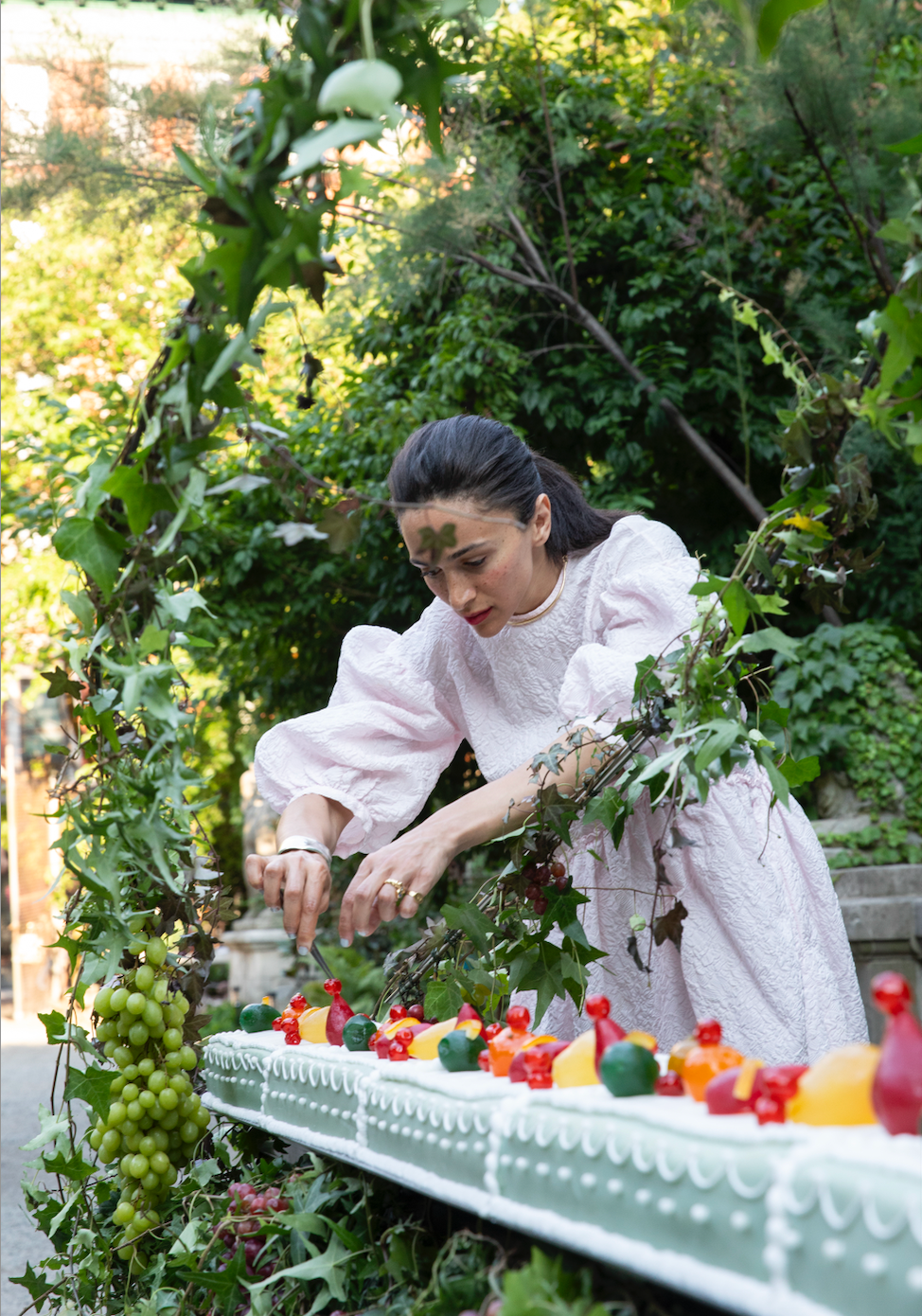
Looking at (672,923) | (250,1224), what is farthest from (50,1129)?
(672,923)

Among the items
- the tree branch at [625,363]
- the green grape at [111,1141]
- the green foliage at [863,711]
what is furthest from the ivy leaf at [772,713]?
the tree branch at [625,363]

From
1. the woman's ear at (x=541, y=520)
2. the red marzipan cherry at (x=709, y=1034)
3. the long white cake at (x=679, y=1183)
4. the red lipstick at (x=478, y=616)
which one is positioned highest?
the woman's ear at (x=541, y=520)

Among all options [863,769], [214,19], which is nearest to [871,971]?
[863,769]

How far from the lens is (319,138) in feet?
2.03

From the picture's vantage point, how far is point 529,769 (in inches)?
47.1

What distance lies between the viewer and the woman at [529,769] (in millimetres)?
1267

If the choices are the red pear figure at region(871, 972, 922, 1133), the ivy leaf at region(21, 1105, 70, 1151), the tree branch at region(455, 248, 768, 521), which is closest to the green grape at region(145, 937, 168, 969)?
the ivy leaf at region(21, 1105, 70, 1151)

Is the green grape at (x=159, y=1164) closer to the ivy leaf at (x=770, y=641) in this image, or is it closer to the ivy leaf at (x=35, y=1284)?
the ivy leaf at (x=35, y=1284)

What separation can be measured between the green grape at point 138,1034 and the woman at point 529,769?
22 cm

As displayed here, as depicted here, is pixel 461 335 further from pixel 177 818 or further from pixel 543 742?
pixel 177 818

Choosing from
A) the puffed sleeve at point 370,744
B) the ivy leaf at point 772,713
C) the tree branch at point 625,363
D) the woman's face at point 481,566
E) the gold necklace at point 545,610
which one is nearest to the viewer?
the ivy leaf at point 772,713

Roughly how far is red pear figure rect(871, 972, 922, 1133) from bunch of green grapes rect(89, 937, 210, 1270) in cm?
74

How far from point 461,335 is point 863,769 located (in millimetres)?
2202

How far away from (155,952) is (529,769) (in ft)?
1.33
